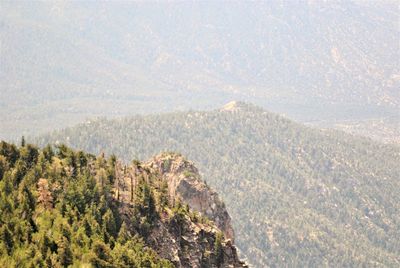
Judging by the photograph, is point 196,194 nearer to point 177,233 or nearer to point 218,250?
point 218,250

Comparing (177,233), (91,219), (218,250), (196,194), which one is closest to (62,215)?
(91,219)

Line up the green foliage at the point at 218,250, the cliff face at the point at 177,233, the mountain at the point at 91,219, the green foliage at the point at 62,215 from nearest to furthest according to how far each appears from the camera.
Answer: the green foliage at the point at 62,215 → the mountain at the point at 91,219 → the cliff face at the point at 177,233 → the green foliage at the point at 218,250

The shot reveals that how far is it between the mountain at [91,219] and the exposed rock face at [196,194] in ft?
71.4

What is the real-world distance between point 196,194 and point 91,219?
175ft

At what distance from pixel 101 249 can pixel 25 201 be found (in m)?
15.8

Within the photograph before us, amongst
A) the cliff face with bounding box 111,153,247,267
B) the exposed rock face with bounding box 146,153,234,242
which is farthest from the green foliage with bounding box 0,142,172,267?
the exposed rock face with bounding box 146,153,234,242

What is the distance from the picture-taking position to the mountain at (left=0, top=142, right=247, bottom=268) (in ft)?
293

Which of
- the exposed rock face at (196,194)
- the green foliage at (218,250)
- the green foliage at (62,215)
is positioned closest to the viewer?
the green foliage at (62,215)

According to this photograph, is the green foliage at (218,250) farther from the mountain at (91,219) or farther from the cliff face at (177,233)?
the mountain at (91,219)

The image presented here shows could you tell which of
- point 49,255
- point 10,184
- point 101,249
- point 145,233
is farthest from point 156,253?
point 10,184

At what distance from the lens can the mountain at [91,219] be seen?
8938 cm

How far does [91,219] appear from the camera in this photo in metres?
96.7

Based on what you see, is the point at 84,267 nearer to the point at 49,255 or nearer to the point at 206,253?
the point at 49,255

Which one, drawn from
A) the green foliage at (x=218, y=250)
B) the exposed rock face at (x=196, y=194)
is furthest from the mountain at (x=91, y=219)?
the exposed rock face at (x=196, y=194)
